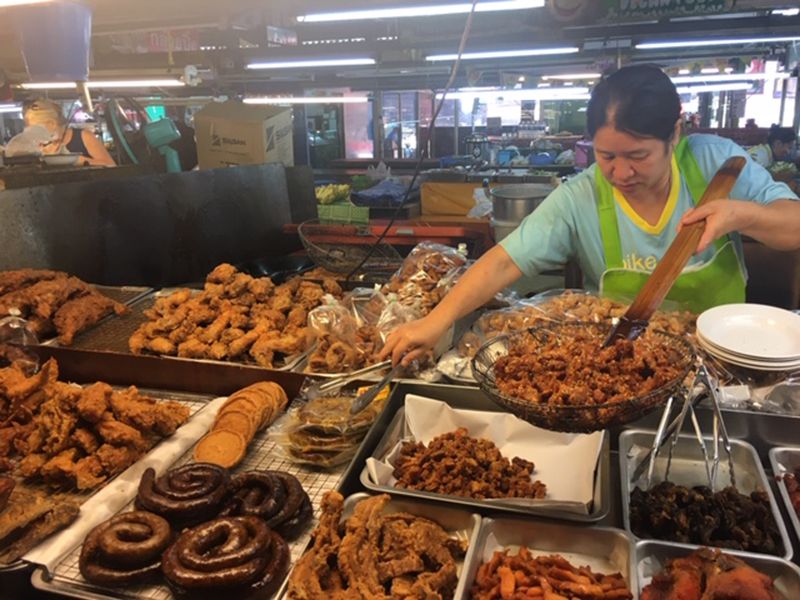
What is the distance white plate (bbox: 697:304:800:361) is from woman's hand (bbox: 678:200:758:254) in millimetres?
298

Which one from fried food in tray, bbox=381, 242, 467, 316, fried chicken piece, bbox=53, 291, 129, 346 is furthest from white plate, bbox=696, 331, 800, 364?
fried chicken piece, bbox=53, 291, 129, 346

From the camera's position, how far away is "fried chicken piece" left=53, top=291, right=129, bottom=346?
8.83 feet

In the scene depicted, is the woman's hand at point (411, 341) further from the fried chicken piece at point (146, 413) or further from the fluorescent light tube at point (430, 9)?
the fluorescent light tube at point (430, 9)

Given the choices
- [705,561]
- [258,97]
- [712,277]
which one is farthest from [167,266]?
[258,97]

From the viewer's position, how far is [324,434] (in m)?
1.87

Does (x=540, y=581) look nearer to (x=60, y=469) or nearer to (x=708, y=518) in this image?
(x=708, y=518)

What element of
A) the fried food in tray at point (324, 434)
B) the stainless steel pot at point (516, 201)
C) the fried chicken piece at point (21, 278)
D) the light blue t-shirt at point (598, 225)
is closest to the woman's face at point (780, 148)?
the stainless steel pot at point (516, 201)

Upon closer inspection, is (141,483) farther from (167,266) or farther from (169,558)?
(167,266)

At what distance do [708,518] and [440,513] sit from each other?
2.14 ft

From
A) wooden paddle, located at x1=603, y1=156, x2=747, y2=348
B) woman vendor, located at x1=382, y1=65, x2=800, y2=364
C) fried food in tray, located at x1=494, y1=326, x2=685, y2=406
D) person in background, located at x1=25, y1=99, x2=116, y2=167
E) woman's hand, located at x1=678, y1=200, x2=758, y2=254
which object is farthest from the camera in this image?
person in background, located at x1=25, y1=99, x2=116, y2=167

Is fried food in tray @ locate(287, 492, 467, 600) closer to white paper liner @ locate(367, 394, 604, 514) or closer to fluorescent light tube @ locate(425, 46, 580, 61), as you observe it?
white paper liner @ locate(367, 394, 604, 514)

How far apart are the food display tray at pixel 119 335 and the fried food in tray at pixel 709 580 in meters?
1.50

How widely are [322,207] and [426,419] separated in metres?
4.28

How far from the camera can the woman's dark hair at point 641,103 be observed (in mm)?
2070
